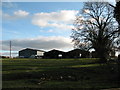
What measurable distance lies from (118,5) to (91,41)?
23340 millimetres

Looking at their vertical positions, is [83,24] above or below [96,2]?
below

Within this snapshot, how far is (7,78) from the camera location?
1731 cm

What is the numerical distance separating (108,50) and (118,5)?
10.8 metres

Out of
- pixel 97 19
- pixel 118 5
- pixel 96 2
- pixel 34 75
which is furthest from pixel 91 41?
pixel 118 5

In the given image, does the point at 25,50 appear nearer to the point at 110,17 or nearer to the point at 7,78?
the point at 110,17

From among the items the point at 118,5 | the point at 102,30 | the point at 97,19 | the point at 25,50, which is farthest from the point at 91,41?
the point at 25,50

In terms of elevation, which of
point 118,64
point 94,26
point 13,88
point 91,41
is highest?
point 94,26

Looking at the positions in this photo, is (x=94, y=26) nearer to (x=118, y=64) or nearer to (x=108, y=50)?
(x=108, y=50)

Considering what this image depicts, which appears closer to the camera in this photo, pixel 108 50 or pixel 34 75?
pixel 34 75

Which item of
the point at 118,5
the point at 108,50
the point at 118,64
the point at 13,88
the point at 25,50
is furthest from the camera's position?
the point at 25,50

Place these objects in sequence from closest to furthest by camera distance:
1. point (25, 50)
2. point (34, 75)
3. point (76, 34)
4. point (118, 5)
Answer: point (118, 5) < point (34, 75) < point (76, 34) < point (25, 50)

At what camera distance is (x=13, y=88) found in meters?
11.9

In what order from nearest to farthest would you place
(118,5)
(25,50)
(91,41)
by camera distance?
1. (118,5)
2. (91,41)
3. (25,50)

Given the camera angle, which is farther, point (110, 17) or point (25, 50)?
point (25, 50)
